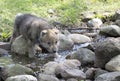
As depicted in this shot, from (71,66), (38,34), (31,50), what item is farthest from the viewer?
(31,50)

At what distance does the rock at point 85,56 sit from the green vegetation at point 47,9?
312 centimetres

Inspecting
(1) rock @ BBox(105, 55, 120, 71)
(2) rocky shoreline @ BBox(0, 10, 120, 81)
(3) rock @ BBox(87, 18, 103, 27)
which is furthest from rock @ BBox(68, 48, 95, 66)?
(3) rock @ BBox(87, 18, 103, 27)

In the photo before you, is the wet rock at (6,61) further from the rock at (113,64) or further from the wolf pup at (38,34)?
the rock at (113,64)

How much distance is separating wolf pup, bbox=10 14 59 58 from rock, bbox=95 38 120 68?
151 cm

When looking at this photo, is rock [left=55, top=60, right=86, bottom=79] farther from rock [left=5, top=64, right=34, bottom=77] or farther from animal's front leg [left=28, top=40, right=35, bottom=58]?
animal's front leg [left=28, top=40, right=35, bottom=58]

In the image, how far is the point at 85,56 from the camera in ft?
29.7

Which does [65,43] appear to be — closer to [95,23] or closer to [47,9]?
[95,23]

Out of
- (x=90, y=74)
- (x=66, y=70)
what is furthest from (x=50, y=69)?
(x=90, y=74)

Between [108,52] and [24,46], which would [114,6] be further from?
[108,52]

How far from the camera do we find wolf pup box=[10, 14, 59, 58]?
9641 mm

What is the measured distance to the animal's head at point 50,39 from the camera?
961 centimetres

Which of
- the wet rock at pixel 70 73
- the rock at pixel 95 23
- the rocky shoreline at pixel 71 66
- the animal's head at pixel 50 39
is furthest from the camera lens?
the rock at pixel 95 23

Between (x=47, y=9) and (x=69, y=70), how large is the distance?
6272 millimetres

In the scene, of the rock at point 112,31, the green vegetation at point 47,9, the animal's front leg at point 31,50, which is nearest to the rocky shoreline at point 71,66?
the animal's front leg at point 31,50
